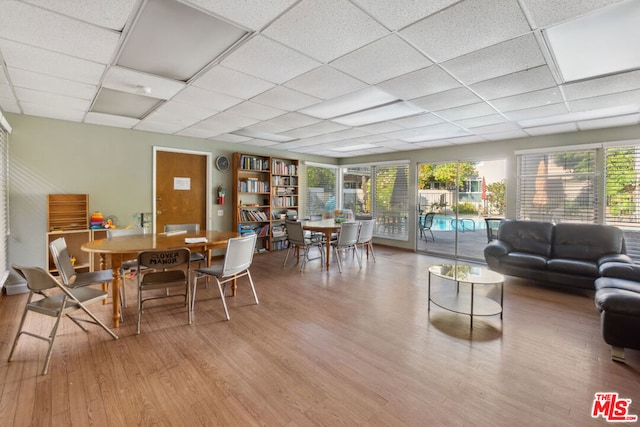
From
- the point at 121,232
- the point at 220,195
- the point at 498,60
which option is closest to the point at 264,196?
the point at 220,195

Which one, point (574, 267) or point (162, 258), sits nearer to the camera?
point (162, 258)

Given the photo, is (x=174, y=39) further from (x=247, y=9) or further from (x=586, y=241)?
(x=586, y=241)

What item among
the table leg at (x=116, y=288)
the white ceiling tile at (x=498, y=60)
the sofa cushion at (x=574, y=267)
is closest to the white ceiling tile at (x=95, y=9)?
the table leg at (x=116, y=288)

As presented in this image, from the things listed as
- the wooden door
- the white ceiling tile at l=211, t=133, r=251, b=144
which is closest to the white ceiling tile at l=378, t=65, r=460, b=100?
the white ceiling tile at l=211, t=133, r=251, b=144

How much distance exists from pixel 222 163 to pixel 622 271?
6.38 meters

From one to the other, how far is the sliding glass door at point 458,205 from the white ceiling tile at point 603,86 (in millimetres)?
2756

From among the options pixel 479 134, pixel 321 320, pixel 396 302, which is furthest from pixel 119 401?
pixel 479 134

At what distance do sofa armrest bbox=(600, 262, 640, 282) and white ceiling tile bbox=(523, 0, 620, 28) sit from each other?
117 inches

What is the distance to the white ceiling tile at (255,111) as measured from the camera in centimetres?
371

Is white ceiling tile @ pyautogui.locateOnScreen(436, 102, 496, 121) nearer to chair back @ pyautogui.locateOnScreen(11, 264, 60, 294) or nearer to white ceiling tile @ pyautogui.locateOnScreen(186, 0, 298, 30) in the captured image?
white ceiling tile @ pyautogui.locateOnScreen(186, 0, 298, 30)

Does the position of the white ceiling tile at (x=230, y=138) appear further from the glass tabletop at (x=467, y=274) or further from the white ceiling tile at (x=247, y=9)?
the glass tabletop at (x=467, y=274)

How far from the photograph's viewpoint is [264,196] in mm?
6848

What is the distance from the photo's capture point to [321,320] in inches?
120

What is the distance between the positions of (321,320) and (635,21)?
11.0 ft
